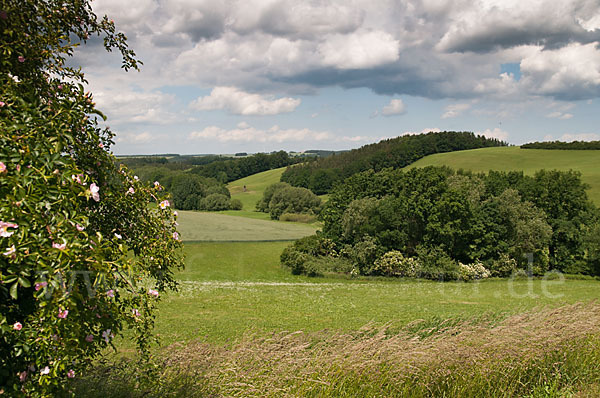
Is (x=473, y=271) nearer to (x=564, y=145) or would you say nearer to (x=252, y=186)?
(x=564, y=145)

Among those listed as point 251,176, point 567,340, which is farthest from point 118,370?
point 251,176

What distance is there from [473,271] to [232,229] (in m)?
35.9

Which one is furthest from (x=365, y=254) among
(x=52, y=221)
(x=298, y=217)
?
(x=298, y=217)

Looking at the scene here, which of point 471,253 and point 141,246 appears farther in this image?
point 471,253

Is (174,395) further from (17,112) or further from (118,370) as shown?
(17,112)

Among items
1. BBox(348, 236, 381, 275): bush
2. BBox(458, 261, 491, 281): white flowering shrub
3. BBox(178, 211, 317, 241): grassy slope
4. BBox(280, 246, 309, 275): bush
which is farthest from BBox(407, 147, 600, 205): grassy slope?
BBox(280, 246, 309, 275): bush

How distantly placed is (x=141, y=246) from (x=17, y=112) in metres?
1.96

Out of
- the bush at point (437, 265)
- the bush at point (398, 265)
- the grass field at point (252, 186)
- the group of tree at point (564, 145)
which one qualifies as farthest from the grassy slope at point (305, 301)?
the group of tree at point (564, 145)

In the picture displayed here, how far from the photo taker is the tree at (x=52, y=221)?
272 centimetres

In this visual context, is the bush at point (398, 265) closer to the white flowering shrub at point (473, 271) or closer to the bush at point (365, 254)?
the bush at point (365, 254)

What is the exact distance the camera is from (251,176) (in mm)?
151000

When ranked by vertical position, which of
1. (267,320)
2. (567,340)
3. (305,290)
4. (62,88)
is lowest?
(305,290)

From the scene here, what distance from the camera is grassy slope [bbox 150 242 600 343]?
15500 millimetres

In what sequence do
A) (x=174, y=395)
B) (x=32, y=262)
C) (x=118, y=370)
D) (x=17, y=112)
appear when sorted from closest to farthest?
(x=32, y=262) < (x=17, y=112) < (x=174, y=395) < (x=118, y=370)
